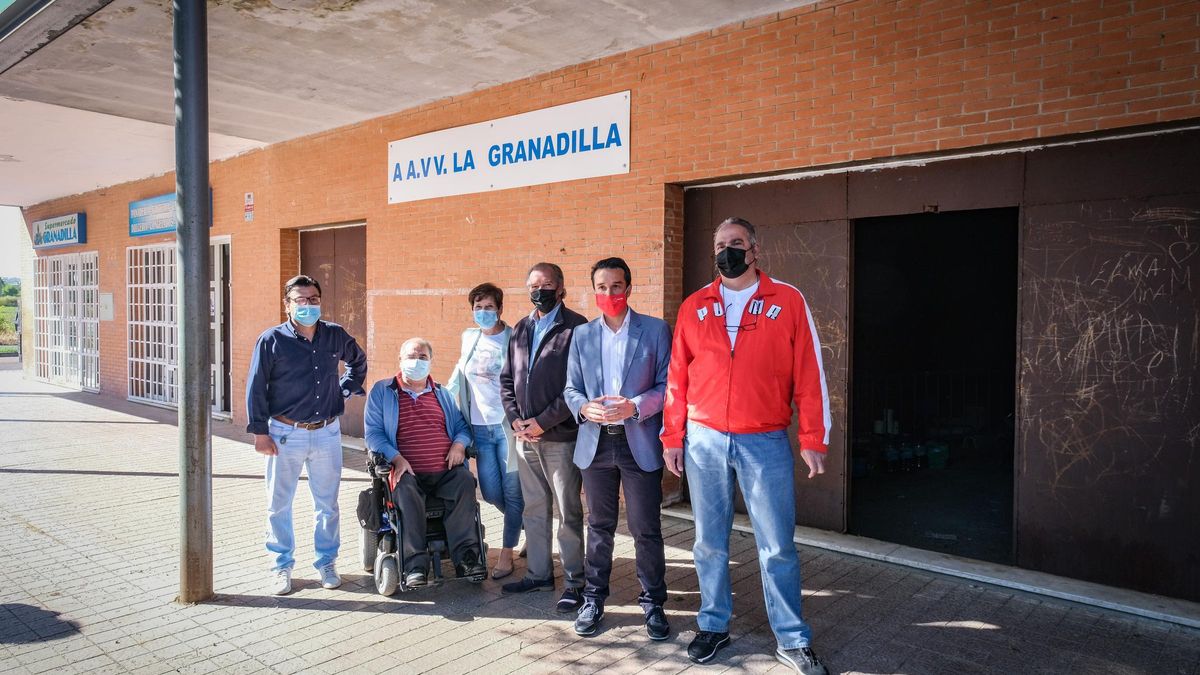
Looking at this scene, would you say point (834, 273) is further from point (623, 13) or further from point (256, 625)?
point (256, 625)

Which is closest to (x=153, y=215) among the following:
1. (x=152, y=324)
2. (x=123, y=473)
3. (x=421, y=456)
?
(x=152, y=324)

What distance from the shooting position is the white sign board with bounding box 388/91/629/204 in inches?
269

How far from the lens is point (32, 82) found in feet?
26.6

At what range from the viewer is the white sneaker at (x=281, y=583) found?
473 centimetres

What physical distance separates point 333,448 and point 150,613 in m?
1.29

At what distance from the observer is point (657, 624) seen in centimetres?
409

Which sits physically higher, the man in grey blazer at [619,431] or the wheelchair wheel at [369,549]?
the man in grey blazer at [619,431]

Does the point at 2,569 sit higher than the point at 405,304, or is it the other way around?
the point at 405,304

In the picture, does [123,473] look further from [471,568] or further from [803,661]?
[803,661]

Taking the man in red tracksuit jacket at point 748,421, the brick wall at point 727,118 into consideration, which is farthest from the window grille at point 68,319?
the man in red tracksuit jacket at point 748,421

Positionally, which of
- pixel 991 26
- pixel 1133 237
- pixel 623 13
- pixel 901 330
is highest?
pixel 623 13

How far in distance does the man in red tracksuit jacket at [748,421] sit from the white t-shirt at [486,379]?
158 cm

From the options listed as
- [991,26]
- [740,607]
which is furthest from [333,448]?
[991,26]

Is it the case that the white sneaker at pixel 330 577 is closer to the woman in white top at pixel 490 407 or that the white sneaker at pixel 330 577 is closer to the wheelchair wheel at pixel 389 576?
the wheelchair wheel at pixel 389 576
